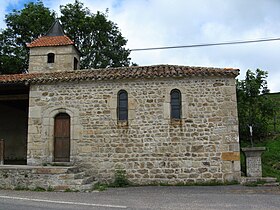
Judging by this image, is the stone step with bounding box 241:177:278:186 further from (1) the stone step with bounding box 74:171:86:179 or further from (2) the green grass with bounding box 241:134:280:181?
(1) the stone step with bounding box 74:171:86:179

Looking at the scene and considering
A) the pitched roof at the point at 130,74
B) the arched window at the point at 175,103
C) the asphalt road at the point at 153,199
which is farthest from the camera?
the arched window at the point at 175,103

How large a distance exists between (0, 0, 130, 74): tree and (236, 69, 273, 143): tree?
12397 millimetres

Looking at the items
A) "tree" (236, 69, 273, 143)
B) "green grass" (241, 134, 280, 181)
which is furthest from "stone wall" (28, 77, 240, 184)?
"tree" (236, 69, 273, 143)

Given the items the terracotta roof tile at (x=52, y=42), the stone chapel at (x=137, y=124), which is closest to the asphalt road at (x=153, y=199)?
the stone chapel at (x=137, y=124)

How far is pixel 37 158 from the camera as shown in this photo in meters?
11.7

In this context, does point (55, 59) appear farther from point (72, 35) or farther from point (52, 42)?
point (72, 35)

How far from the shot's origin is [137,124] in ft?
37.2

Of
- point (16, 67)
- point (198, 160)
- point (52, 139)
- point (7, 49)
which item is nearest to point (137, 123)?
point (198, 160)

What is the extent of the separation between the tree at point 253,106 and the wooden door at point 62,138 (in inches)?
336

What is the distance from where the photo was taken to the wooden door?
466 inches

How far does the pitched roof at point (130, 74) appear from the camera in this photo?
36.7ft

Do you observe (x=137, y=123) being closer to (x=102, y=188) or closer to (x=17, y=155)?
(x=102, y=188)

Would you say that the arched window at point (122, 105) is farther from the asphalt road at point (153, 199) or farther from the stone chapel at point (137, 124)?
the asphalt road at point (153, 199)

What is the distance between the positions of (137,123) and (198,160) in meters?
2.59
